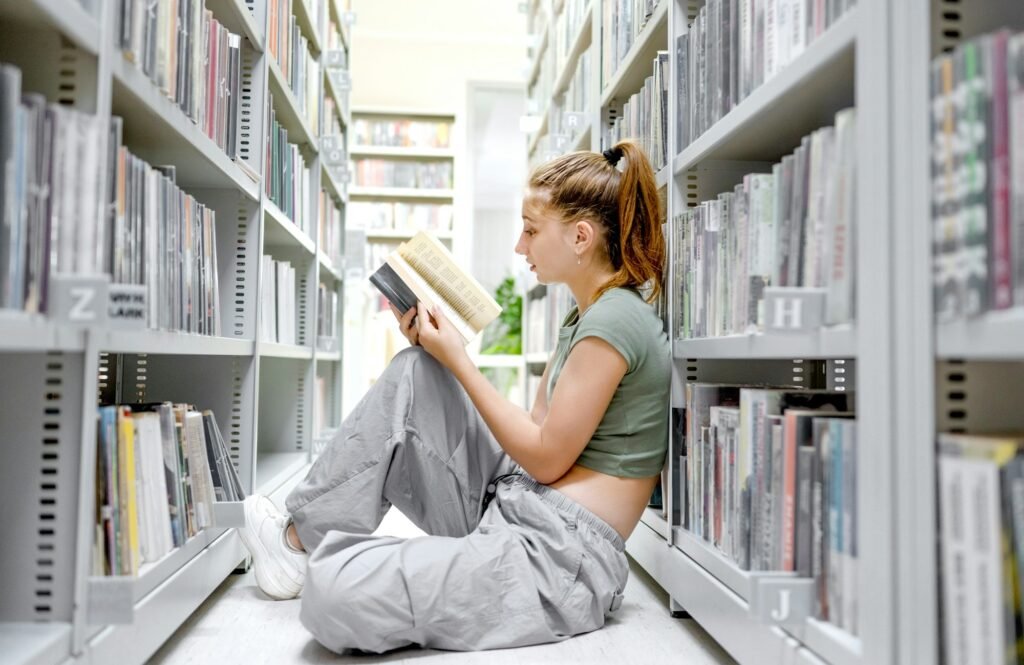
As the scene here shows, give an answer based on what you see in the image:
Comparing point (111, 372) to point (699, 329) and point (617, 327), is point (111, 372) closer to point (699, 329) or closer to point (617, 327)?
point (617, 327)

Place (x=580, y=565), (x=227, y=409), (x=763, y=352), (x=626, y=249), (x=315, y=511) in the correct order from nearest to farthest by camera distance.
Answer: (x=763, y=352)
(x=580, y=565)
(x=315, y=511)
(x=626, y=249)
(x=227, y=409)

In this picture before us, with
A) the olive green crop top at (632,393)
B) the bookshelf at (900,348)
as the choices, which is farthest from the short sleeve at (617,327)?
the bookshelf at (900,348)

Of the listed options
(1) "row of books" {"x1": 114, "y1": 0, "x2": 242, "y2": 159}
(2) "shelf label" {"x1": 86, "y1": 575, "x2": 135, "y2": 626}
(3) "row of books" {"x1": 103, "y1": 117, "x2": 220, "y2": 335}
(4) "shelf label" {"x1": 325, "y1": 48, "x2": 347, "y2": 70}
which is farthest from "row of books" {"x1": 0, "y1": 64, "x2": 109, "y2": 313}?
(4) "shelf label" {"x1": 325, "y1": 48, "x2": 347, "y2": 70}

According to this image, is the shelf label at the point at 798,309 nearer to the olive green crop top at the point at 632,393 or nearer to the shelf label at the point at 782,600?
the shelf label at the point at 782,600

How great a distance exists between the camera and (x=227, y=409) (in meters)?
1.84

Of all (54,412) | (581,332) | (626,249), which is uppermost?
(626,249)

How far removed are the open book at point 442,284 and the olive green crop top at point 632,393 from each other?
0.67 ft

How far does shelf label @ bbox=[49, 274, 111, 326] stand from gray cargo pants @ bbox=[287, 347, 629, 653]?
54 cm

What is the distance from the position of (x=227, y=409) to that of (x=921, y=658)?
1523mm

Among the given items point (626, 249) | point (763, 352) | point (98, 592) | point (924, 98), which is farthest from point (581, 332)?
point (98, 592)

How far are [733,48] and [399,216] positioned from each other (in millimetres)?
4076

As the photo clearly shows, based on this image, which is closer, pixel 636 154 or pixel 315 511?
pixel 315 511

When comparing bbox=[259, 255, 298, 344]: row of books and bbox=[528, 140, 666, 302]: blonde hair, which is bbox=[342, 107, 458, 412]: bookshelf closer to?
bbox=[259, 255, 298, 344]: row of books

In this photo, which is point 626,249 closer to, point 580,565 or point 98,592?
point 580,565
